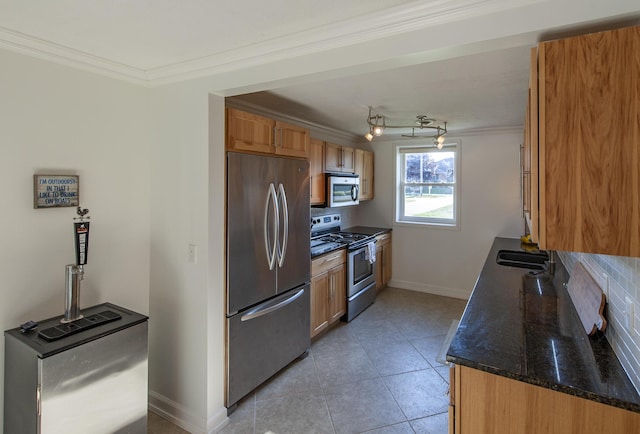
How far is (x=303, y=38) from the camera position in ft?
5.81

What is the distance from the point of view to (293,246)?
9.53ft

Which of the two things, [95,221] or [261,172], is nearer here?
[95,221]

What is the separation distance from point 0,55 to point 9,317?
1.39 meters

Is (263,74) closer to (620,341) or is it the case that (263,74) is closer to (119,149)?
(119,149)

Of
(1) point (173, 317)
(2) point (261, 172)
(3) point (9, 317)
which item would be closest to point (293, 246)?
(2) point (261, 172)

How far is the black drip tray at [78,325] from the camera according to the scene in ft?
5.82

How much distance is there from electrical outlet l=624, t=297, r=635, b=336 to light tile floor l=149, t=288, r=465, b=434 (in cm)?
142

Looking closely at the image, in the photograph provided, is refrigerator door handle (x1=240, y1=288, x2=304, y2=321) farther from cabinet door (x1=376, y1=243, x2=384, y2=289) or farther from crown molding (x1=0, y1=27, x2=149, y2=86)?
cabinet door (x1=376, y1=243, x2=384, y2=289)

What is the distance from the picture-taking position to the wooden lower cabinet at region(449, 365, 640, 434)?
1.21 metres

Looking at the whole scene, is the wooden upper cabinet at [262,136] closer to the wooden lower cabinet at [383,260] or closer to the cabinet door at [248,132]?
the cabinet door at [248,132]

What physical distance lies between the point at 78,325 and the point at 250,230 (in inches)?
44.6

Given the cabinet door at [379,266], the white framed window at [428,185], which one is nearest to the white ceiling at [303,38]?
the white framed window at [428,185]

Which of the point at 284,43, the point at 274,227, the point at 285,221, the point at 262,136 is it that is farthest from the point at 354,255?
the point at 284,43

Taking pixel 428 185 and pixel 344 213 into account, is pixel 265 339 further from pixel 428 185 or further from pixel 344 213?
pixel 428 185
